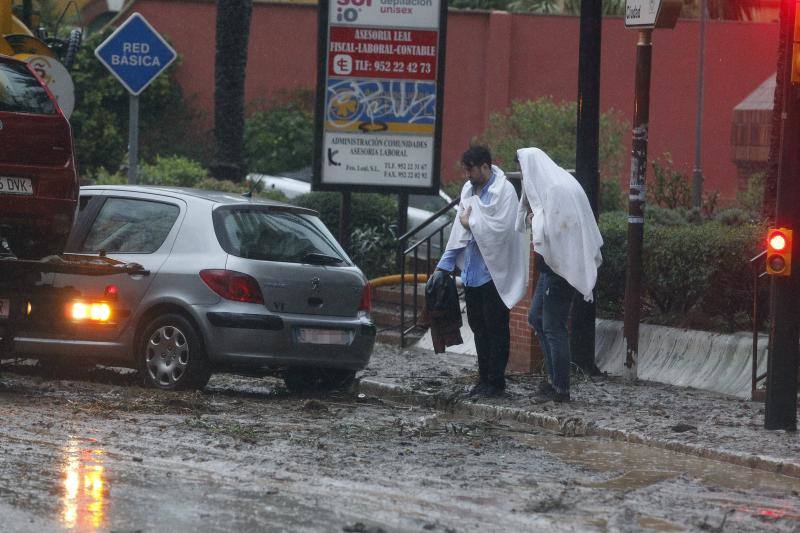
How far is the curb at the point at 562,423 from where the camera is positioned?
834 centimetres

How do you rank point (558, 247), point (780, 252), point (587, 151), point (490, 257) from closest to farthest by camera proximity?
point (780, 252), point (558, 247), point (490, 257), point (587, 151)

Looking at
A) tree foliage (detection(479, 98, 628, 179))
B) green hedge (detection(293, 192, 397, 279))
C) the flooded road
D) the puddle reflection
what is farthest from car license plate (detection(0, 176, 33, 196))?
tree foliage (detection(479, 98, 628, 179))

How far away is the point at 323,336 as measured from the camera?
35.8 feet

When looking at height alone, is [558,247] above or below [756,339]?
above

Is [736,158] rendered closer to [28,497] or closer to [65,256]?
[65,256]

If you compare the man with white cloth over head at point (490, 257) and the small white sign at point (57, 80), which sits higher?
the small white sign at point (57, 80)

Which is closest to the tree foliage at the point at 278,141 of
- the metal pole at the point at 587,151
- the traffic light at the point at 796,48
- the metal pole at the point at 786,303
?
the metal pole at the point at 587,151

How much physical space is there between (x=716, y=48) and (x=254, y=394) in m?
28.4

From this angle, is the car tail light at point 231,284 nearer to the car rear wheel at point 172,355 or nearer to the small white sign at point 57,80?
the car rear wheel at point 172,355

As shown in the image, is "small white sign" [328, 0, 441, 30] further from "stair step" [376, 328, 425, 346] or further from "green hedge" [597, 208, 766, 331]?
"green hedge" [597, 208, 766, 331]

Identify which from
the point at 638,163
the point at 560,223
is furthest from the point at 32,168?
the point at 638,163

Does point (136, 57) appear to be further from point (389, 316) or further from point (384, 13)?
point (389, 316)

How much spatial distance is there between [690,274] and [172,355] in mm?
4105

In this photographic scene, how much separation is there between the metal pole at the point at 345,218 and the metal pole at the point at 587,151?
398 centimetres
